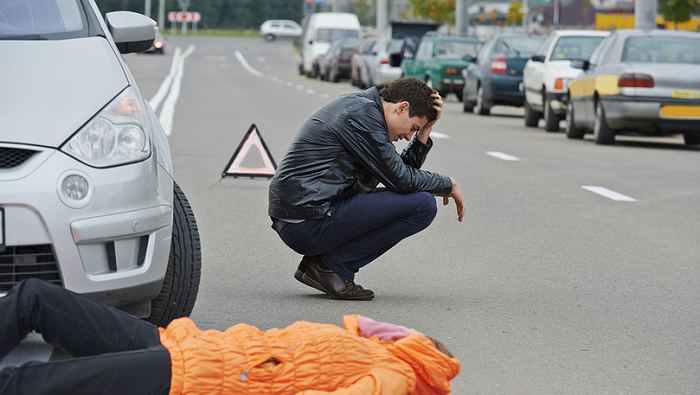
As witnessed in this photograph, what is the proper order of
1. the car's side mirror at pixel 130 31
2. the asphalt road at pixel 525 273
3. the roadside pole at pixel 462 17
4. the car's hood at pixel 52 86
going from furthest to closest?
1. the roadside pole at pixel 462 17
2. the car's side mirror at pixel 130 31
3. the asphalt road at pixel 525 273
4. the car's hood at pixel 52 86

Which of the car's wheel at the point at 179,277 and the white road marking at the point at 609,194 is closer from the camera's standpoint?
the car's wheel at the point at 179,277

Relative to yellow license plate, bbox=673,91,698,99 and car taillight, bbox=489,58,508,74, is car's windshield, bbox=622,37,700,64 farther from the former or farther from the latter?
car taillight, bbox=489,58,508,74

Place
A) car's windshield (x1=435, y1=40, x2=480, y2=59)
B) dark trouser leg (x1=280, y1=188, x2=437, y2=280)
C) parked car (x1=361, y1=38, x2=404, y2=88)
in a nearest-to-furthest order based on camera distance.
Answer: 1. dark trouser leg (x1=280, y1=188, x2=437, y2=280)
2. car's windshield (x1=435, y1=40, x2=480, y2=59)
3. parked car (x1=361, y1=38, x2=404, y2=88)

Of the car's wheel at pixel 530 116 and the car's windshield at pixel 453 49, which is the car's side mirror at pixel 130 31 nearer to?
the car's wheel at pixel 530 116

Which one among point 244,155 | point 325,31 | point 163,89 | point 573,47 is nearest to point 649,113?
point 573,47

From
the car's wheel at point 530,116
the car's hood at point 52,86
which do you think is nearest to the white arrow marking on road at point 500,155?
the car's wheel at point 530,116

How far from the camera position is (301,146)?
5422mm

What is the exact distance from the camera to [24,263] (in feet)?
11.8

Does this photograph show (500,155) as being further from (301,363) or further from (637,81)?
(301,363)

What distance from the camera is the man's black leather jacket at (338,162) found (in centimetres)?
533

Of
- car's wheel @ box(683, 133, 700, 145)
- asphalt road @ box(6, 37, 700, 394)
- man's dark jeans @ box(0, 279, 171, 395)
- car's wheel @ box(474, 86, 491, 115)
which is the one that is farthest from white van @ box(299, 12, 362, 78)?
man's dark jeans @ box(0, 279, 171, 395)

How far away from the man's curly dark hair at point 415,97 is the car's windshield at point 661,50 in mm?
9759

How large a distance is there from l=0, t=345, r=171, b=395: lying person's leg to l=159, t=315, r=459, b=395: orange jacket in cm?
5

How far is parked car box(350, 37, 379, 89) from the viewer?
33.7 m
